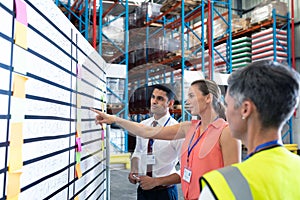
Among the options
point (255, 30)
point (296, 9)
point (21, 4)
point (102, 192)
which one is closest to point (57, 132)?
point (21, 4)

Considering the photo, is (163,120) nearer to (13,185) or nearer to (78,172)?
(78,172)

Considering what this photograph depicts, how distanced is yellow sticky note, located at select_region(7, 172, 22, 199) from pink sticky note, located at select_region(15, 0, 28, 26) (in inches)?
22.1

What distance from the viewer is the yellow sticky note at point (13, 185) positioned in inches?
42.5

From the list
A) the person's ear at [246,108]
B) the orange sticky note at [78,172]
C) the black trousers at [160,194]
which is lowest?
the black trousers at [160,194]

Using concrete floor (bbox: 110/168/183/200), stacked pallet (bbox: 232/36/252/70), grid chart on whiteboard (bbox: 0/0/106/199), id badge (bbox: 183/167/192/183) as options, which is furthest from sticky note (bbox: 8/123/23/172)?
stacked pallet (bbox: 232/36/252/70)

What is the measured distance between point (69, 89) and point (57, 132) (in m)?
0.32

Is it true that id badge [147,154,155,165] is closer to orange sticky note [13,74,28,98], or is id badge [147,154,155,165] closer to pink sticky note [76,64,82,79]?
pink sticky note [76,64,82,79]

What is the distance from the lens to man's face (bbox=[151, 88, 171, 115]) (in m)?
2.63

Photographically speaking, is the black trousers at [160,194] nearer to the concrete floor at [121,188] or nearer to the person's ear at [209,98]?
the person's ear at [209,98]

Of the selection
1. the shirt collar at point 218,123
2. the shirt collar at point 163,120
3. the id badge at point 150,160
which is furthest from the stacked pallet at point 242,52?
the shirt collar at point 218,123

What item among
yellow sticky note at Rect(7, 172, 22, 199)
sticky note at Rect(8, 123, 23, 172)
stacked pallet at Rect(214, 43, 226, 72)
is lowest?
yellow sticky note at Rect(7, 172, 22, 199)

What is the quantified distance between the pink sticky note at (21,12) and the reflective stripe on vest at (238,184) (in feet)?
2.92

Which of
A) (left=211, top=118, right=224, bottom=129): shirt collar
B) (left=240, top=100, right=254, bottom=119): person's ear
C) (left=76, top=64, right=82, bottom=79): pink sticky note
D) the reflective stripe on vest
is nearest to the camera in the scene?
the reflective stripe on vest

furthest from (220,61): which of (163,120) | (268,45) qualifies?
(163,120)
